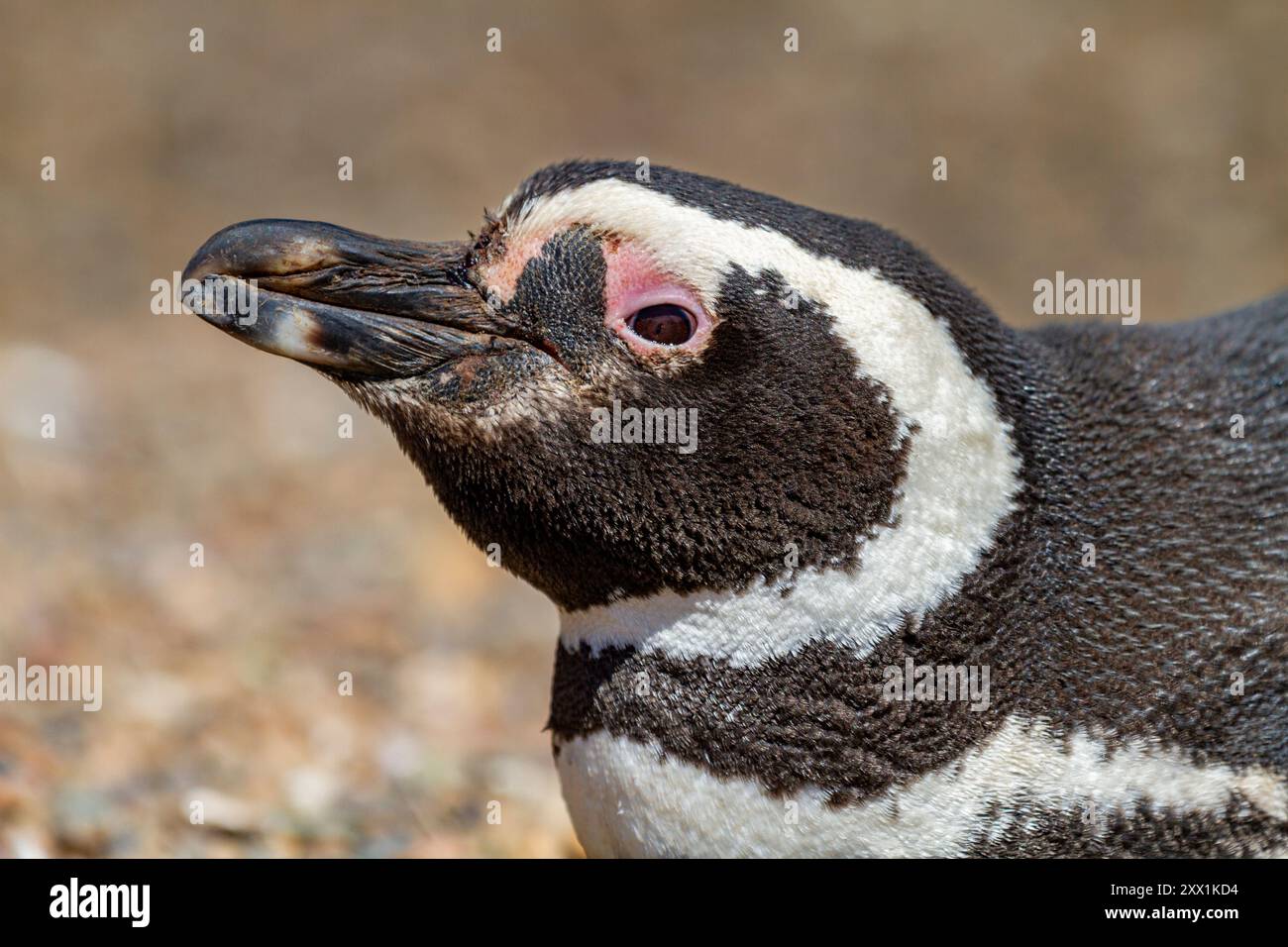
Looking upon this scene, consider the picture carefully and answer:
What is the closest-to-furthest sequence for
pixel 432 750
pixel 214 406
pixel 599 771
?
pixel 599 771 → pixel 432 750 → pixel 214 406

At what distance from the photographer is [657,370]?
8.28 feet

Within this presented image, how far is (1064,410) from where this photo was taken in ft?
9.02

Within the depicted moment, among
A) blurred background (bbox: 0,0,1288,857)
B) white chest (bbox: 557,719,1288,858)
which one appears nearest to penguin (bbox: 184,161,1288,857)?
white chest (bbox: 557,719,1288,858)

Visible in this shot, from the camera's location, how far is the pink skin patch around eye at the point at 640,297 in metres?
2.51

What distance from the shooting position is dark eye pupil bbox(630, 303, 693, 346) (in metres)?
2.53

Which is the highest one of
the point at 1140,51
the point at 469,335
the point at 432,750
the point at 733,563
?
the point at 1140,51

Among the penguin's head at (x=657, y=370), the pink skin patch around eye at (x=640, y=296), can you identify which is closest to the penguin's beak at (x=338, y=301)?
the penguin's head at (x=657, y=370)

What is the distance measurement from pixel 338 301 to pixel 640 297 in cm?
56

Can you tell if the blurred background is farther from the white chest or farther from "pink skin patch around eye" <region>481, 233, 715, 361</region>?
"pink skin patch around eye" <region>481, 233, 715, 361</region>

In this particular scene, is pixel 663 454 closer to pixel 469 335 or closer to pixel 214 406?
pixel 469 335

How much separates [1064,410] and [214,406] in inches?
201

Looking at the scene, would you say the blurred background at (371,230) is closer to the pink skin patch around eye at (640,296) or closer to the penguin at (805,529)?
the penguin at (805,529)
